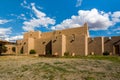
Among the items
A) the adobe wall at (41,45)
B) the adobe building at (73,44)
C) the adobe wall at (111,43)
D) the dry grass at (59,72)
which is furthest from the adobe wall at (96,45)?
the dry grass at (59,72)

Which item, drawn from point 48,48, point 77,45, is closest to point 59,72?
point 77,45

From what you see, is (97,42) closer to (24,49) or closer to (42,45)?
(42,45)

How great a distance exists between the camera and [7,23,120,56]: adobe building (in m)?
35.2

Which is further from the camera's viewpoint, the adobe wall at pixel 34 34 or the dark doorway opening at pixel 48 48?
the adobe wall at pixel 34 34

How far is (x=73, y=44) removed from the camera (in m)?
39.4

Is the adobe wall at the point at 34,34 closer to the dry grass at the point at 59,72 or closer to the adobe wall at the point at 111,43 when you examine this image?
the adobe wall at the point at 111,43

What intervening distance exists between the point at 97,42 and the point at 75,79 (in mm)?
27869

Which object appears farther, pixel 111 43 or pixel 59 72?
pixel 111 43

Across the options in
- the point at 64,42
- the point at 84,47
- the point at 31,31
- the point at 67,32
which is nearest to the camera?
the point at 84,47

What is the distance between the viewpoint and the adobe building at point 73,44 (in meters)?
35.2

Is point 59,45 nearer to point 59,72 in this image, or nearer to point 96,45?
point 96,45

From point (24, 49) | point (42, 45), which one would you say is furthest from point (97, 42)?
point (24, 49)

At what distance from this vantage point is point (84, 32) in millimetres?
42875

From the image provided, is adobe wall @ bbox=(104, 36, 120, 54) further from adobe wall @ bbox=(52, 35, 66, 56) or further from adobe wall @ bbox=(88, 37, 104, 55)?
adobe wall @ bbox=(52, 35, 66, 56)
